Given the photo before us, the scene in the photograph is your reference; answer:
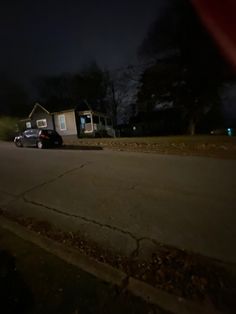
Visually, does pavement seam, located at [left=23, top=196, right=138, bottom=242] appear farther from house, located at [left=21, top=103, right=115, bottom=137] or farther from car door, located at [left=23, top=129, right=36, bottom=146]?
house, located at [left=21, top=103, right=115, bottom=137]

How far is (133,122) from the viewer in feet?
142

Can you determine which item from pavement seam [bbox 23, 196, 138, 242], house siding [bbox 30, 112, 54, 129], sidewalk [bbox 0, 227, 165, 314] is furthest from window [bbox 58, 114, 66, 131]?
sidewalk [bbox 0, 227, 165, 314]

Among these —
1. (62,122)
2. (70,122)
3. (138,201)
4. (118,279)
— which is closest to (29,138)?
(70,122)

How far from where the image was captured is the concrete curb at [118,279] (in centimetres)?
234

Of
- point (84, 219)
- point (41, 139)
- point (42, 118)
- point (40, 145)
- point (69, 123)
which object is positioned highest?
point (42, 118)

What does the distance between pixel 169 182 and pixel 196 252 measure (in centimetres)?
339

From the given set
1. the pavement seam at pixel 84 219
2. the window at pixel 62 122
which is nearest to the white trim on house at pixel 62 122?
the window at pixel 62 122

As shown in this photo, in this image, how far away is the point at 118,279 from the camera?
2.81m

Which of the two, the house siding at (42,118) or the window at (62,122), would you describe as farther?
the house siding at (42,118)

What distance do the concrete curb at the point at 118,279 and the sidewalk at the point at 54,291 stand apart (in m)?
0.09

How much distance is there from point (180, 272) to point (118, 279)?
0.82 metres

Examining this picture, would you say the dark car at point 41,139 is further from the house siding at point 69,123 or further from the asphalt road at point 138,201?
the house siding at point 69,123

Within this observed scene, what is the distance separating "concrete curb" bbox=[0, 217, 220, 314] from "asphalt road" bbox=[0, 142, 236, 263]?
0.55 metres

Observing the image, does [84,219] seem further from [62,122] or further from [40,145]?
[62,122]
